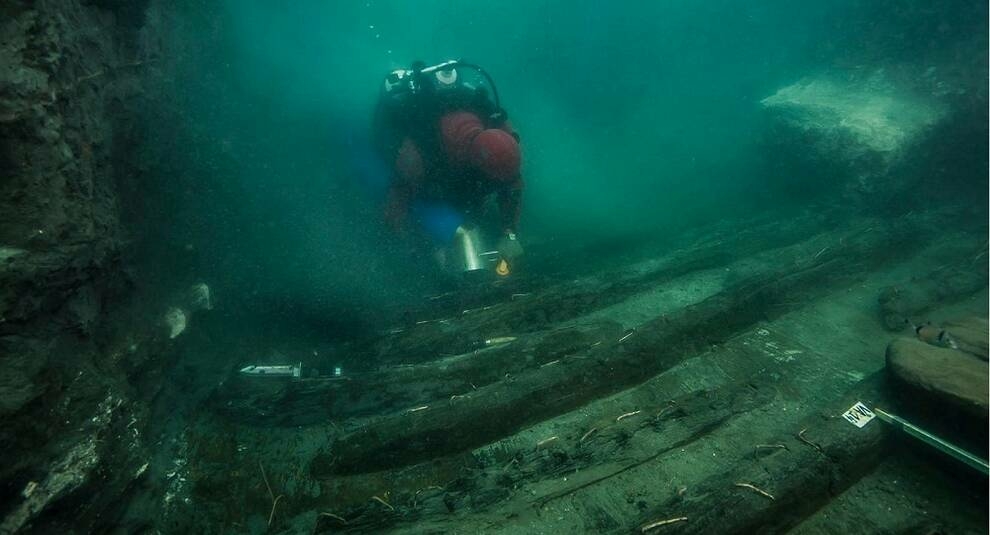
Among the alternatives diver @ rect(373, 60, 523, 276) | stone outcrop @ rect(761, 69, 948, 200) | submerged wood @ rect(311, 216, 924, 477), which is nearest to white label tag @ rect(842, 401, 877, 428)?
submerged wood @ rect(311, 216, 924, 477)

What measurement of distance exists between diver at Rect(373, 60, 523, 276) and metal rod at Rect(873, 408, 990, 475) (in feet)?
13.5

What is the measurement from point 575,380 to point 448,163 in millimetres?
3588

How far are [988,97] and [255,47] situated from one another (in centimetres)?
1542

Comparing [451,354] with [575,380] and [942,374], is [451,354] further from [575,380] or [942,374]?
[942,374]

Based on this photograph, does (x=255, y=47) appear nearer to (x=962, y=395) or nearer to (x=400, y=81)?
(x=400, y=81)

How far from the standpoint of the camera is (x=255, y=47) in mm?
9898

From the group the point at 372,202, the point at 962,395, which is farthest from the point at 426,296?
the point at 962,395

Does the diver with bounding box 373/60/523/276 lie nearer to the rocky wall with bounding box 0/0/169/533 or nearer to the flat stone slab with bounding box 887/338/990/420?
the rocky wall with bounding box 0/0/169/533

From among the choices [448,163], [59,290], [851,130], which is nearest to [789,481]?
[59,290]

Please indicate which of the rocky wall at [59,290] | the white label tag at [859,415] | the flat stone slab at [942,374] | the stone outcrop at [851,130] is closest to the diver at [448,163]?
the rocky wall at [59,290]

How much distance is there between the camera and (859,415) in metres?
3.28

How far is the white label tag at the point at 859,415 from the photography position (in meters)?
3.20

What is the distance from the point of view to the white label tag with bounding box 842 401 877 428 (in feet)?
10.5

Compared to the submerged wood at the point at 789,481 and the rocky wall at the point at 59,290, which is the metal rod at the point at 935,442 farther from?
the rocky wall at the point at 59,290
